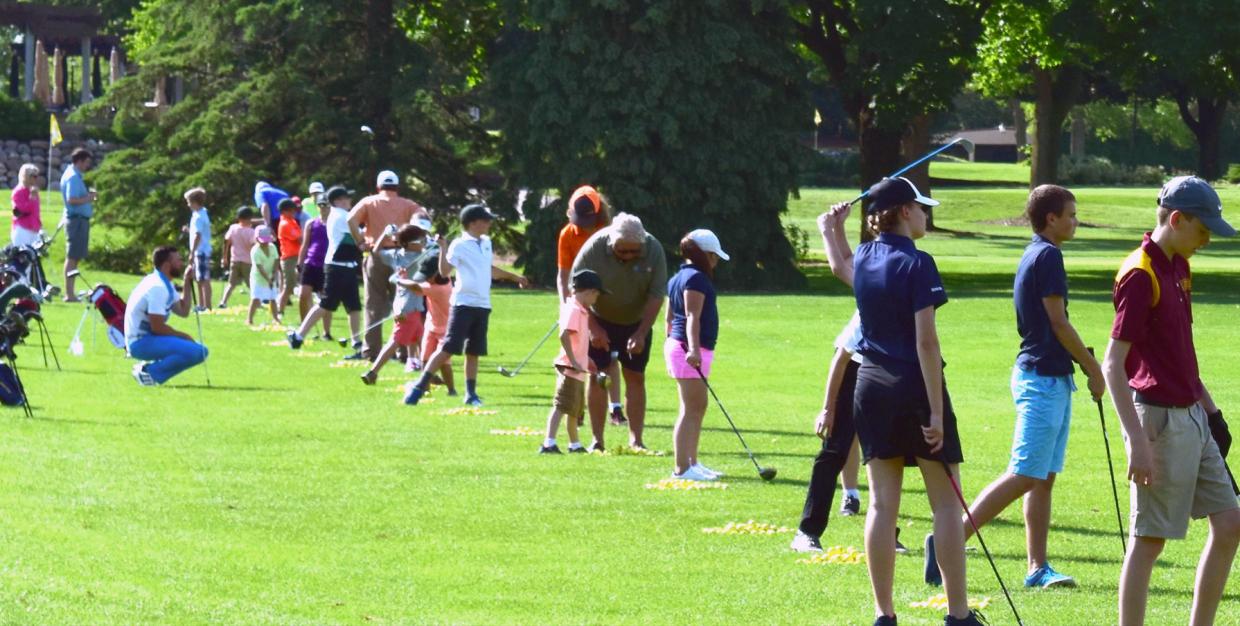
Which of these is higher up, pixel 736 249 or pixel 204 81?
pixel 204 81

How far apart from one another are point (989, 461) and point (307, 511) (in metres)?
4.96

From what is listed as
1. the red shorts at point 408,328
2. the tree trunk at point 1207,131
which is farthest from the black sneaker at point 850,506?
the tree trunk at point 1207,131

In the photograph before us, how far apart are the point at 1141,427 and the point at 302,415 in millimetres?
10272

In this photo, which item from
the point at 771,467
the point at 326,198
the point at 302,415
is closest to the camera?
→ the point at 771,467

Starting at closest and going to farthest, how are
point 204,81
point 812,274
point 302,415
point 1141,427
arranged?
1. point 1141,427
2. point 302,415
3. point 204,81
4. point 812,274

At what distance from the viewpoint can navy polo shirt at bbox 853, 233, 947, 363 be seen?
25.3ft

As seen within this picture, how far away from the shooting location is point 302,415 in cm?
1648

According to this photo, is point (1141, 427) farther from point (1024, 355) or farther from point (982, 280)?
point (982, 280)

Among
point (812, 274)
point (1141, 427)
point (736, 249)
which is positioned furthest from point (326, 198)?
point (812, 274)

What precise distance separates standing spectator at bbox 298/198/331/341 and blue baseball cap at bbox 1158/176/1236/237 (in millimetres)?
16767

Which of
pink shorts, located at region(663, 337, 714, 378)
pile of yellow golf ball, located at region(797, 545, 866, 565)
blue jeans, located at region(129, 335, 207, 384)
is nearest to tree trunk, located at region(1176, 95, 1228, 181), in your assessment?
blue jeans, located at region(129, 335, 207, 384)

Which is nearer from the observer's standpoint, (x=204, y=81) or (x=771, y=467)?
(x=771, y=467)

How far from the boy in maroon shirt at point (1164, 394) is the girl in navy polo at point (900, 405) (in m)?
0.71

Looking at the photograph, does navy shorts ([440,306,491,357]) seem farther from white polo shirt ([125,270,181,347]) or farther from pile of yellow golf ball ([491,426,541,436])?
white polo shirt ([125,270,181,347])
